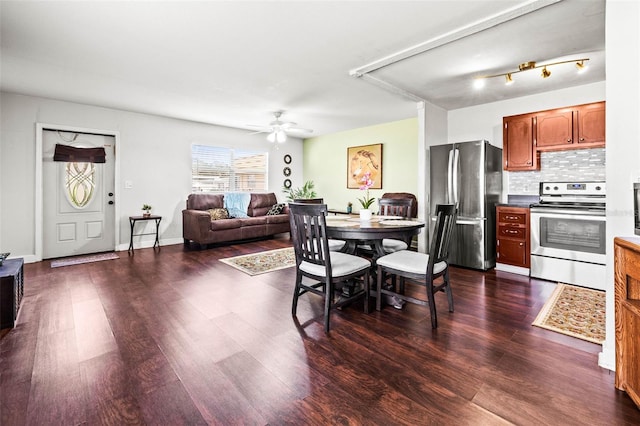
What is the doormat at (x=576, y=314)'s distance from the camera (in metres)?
2.27

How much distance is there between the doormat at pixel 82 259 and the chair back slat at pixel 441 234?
4.85 metres

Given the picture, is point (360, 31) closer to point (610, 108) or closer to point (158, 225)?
point (610, 108)

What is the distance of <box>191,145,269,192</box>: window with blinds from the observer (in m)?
6.41

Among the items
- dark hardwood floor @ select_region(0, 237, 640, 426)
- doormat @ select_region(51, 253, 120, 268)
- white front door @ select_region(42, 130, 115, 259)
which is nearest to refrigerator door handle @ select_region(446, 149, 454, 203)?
dark hardwood floor @ select_region(0, 237, 640, 426)

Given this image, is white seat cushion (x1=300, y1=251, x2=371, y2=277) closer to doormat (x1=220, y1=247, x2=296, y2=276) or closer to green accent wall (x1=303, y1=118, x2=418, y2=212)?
doormat (x1=220, y1=247, x2=296, y2=276)

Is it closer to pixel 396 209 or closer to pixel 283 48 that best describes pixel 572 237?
pixel 396 209

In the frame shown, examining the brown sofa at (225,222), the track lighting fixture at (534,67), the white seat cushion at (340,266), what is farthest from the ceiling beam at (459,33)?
the brown sofa at (225,222)

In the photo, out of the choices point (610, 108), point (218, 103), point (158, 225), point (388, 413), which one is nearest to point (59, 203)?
point (158, 225)

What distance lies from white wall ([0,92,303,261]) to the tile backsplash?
17.9ft

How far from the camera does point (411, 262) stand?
2.54 m

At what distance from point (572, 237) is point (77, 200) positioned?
281 inches

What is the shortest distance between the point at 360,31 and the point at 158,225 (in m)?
4.98

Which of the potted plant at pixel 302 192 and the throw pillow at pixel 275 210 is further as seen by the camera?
the potted plant at pixel 302 192

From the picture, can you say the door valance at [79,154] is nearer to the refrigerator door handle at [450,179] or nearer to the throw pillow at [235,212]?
the throw pillow at [235,212]
